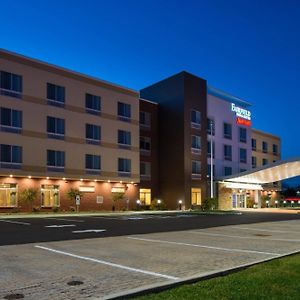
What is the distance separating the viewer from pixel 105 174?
49.4m

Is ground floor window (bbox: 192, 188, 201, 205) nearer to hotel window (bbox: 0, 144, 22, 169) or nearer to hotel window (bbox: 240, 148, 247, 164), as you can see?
hotel window (bbox: 240, 148, 247, 164)

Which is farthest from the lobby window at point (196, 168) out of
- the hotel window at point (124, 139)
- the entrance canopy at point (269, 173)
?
the hotel window at point (124, 139)

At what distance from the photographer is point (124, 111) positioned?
51812 millimetres

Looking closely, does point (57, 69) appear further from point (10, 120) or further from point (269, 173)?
point (269, 173)

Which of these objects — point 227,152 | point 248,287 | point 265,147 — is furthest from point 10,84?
point 265,147

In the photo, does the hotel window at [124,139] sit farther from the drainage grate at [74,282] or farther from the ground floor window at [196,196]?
the drainage grate at [74,282]

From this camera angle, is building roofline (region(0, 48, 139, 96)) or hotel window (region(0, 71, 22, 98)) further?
building roofline (region(0, 48, 139, 96))

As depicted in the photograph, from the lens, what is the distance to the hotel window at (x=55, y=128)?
44.0 meters

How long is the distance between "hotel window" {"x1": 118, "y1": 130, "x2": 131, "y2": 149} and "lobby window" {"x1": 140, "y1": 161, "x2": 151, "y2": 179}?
5.26 metres

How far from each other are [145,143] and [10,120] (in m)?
20.1

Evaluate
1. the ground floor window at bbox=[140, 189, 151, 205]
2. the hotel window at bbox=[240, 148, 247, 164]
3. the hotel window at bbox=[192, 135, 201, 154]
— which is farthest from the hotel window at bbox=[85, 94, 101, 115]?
the hotel window at bbox=[240, 148, 247, 164]

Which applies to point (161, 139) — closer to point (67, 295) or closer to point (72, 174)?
point (72, 174)

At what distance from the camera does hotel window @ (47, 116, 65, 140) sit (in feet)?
144

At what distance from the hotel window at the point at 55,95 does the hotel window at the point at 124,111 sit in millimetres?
7972
